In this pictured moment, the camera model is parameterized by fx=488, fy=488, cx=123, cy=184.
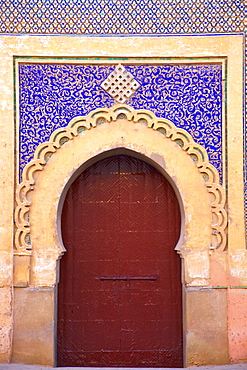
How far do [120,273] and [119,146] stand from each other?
1.45 metres

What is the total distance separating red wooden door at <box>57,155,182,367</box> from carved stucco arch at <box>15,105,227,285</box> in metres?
0.32

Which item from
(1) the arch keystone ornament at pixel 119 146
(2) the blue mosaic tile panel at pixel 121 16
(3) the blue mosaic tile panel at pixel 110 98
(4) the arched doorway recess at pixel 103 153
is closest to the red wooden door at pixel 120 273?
(4) the arched doorway recess at pixel 103 153

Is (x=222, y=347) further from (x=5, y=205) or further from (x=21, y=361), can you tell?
(x=5, y=205)

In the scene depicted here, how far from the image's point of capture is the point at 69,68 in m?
5.43

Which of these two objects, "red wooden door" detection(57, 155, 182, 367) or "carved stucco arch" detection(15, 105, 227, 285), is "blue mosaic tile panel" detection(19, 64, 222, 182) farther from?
"red wooden door" detection(57, 155, 182, 367)

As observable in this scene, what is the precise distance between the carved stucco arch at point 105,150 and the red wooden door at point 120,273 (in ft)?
1.05

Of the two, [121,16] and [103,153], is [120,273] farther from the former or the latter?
[121,16]

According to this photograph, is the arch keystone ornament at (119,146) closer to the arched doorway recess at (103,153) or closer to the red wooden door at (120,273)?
the arched doorway recess at (103,153)

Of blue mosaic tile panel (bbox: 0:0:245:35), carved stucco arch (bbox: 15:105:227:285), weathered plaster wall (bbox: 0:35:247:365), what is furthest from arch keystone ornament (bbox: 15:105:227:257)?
blue mosaic tile panel (bbox: 0:0:245:35)

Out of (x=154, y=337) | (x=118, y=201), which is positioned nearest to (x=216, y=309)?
(x=154, y=337)

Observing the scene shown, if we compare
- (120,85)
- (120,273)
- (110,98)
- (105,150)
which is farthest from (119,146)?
(120,273)

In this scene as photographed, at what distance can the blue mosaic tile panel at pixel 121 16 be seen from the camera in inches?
213

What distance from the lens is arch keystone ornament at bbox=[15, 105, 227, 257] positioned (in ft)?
17.3

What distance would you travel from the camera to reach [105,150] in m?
5.35
